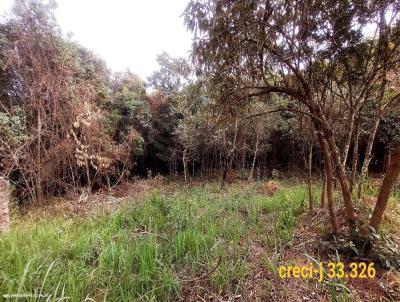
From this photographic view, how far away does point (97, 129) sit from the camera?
7.20m

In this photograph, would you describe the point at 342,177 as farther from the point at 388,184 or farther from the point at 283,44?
the point at 283,44

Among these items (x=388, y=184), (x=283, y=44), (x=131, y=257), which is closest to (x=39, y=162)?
(x=131, y=257)

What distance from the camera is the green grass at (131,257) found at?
5.82 feet

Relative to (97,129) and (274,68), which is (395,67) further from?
(97,129)

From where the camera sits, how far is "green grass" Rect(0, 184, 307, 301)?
1.77 meters

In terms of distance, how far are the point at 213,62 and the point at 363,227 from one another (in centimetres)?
235

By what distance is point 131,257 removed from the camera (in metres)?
2.29

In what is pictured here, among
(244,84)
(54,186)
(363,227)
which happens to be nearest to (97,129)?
(54,186)

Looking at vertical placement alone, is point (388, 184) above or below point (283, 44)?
below

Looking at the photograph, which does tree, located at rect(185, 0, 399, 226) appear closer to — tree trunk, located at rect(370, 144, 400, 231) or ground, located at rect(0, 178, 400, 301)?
tree trunk, located at rect(370, 144, 400, 231)

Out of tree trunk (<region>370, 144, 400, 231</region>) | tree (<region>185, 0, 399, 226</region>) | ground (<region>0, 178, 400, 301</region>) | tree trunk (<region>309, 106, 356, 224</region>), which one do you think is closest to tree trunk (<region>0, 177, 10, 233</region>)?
ground (<region>0, 178, 400, 301</region>)

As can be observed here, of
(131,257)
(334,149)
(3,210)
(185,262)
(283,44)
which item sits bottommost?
(185,262)

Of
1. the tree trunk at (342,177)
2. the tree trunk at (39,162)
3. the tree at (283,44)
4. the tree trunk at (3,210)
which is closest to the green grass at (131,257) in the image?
the tree trunk at (3,210)

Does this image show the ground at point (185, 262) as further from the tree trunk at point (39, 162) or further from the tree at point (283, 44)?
the tree trunk at point (39, 162)
